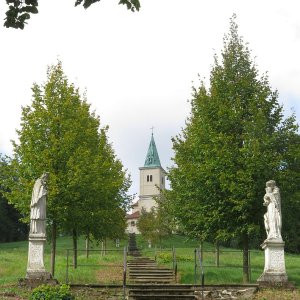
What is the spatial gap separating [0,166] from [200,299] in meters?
10.3

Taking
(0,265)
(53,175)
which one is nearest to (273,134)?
(53,175)

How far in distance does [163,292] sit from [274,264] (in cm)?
354

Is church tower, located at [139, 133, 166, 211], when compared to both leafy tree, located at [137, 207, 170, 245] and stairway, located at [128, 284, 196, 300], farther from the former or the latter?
stairway, located at [128, 284, 196, 300]

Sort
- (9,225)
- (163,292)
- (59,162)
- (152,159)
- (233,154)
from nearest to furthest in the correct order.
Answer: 1. (163,292)
2. (233,154)
3. (59,162)
4. (9,225)
5. (152,159)

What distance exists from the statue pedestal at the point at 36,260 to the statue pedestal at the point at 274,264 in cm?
658

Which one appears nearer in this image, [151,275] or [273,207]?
[273,207]

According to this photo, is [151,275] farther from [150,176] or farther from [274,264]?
[150,176]

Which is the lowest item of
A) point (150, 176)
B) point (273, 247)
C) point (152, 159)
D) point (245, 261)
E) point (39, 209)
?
point (245, 261)

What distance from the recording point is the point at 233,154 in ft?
57.1

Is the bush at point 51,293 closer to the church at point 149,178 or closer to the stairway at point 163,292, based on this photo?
the stairway at point 163,292

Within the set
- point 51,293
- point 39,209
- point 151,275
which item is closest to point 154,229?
point 151,275

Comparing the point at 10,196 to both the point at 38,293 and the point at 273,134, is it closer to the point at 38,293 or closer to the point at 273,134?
the point at 38,293

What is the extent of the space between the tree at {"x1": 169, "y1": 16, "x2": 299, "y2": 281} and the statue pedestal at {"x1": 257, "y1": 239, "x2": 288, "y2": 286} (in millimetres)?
1450

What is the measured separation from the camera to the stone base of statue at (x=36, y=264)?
14.8 m
